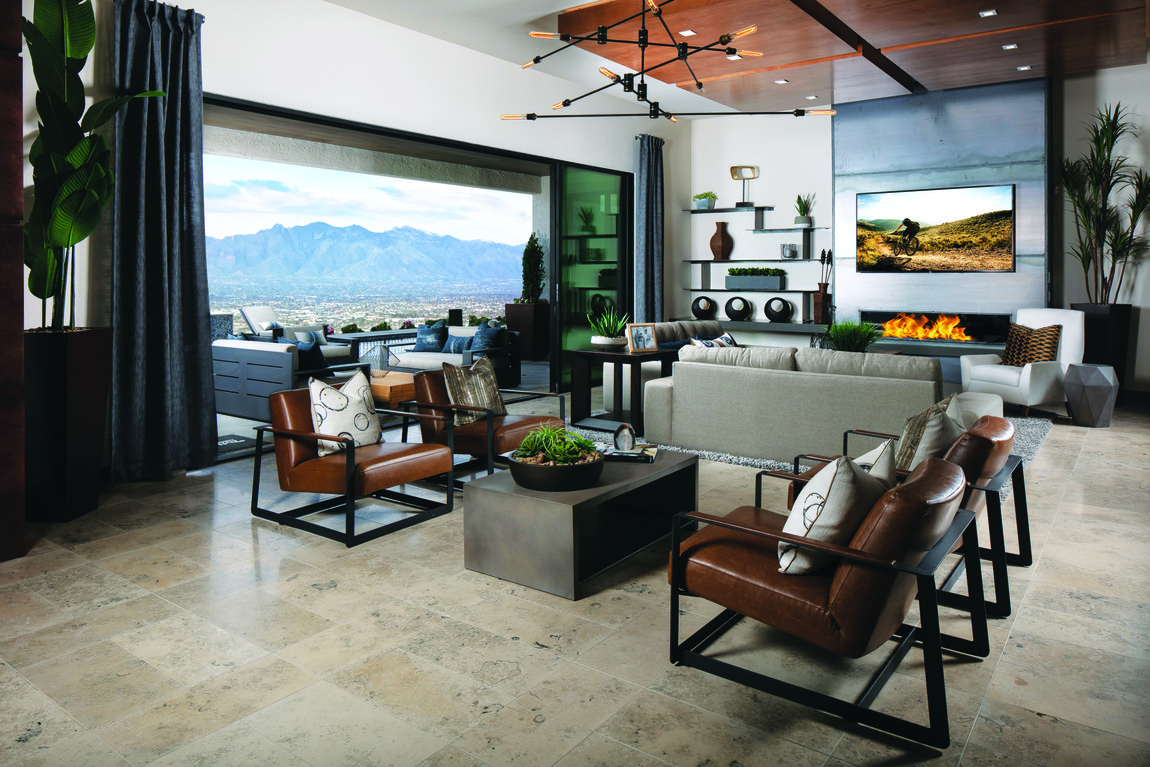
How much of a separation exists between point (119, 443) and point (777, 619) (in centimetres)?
426

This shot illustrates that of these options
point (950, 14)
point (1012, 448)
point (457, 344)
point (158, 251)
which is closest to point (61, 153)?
point (158, 251)

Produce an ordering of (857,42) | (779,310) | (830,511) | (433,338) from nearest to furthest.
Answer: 1. (830,511)
2. (857,42)
3. (433,338)
4. (779,310)

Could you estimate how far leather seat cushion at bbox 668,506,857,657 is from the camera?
84.8 inches

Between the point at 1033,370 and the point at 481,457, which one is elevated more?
the point at 1033,370

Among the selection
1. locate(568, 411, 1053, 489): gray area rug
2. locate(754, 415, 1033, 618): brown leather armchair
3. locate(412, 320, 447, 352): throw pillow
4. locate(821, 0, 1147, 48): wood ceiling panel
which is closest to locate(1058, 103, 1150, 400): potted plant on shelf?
locate(568, 411, 1053, 489): gray area rug

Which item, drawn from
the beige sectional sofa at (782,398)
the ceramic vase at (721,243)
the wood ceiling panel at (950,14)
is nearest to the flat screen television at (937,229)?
the ceramic vase at (721,243)

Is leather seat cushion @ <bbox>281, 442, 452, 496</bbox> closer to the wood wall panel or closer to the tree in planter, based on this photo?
the wood wall panel

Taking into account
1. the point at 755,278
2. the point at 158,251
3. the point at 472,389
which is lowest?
the point at 472,389

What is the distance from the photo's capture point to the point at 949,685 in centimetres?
240

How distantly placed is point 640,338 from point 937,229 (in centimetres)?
403

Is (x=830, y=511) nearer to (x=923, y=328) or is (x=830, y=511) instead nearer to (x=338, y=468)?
(x=338, y=468)

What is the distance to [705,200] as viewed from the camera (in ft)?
33.6

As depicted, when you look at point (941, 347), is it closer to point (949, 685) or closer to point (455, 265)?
point (949, 685)

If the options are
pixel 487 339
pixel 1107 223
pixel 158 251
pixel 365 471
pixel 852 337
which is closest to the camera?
pixel 365 471
